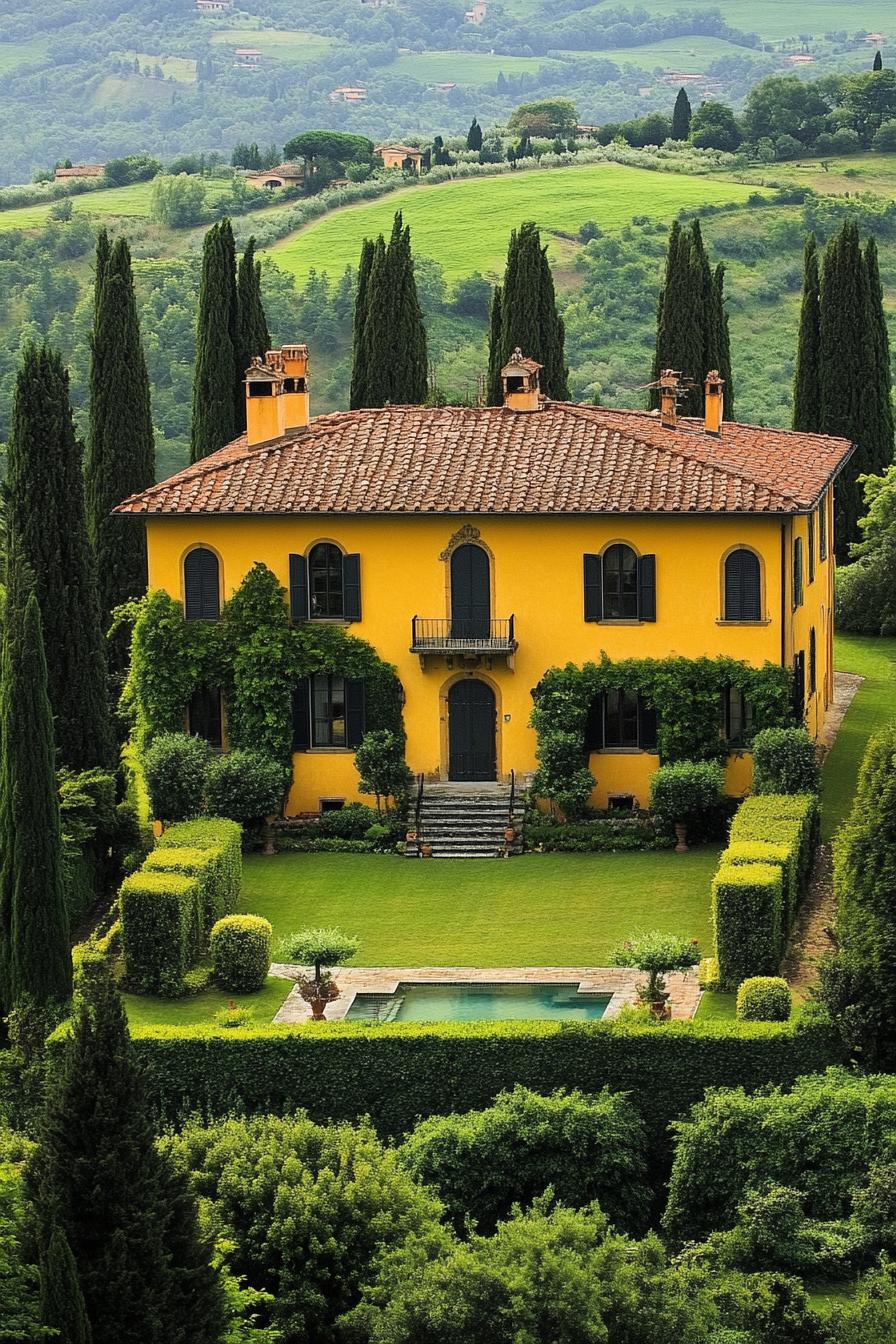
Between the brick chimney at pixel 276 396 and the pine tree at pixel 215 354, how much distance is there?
7933 mm

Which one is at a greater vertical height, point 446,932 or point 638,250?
point 638,250

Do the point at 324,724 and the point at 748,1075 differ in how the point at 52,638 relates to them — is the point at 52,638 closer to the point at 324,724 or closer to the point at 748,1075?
the point at 324,724

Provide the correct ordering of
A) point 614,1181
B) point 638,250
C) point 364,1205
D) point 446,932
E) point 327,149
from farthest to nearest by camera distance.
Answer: point 327,149 < point 638,250 < point 446,932 < point 614,1181 < point 364,1205

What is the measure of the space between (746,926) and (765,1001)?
2.22 metres

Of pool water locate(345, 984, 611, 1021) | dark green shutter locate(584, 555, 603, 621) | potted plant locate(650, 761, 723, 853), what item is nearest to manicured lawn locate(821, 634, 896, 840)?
potted plant locate(650, 761, 723, 853)

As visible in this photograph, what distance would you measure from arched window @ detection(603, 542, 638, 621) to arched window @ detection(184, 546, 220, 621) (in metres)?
6.82

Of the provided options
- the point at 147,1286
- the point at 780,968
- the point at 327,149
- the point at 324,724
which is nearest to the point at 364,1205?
the point at 147,1286

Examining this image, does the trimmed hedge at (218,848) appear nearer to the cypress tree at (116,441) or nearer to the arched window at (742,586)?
the arched window at (742,586)

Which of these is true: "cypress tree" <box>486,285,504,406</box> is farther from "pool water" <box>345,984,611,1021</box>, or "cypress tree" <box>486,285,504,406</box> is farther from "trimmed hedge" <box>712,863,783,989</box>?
"trimmed hedge" <box>712,863,783,989</box>

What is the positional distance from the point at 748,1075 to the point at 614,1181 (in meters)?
2.43

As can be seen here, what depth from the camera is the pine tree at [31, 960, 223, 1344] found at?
95.8 ft

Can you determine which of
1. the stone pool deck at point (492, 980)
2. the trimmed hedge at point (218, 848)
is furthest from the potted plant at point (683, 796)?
the trimmed hedge at point (218, 848)

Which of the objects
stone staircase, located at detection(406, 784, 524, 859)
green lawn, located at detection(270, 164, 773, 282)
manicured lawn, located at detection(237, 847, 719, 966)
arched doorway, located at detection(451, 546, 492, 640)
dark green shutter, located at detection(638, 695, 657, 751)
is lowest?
manicured lawn, located at detection(237, 847, 719, 966)

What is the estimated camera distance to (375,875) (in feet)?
153
